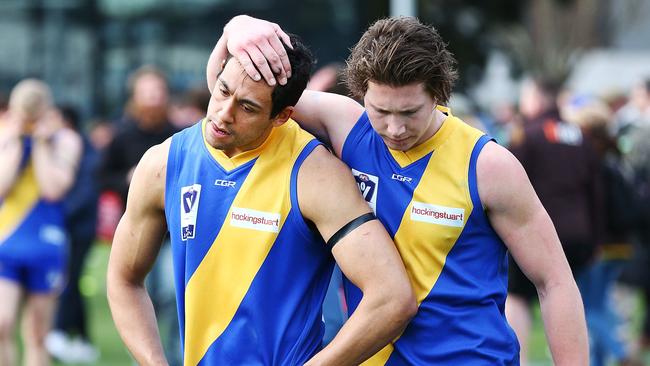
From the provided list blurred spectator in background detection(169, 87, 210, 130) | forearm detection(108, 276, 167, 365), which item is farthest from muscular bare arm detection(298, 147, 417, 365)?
blurred spectator in background detection(169, 87, 210, 130)

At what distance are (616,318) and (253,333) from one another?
20.5ft

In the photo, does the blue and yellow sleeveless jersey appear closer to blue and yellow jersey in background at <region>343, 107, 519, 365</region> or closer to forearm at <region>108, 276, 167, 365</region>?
forearm at <region>108, 276, 167, 365</region>

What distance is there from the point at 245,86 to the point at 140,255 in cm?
70

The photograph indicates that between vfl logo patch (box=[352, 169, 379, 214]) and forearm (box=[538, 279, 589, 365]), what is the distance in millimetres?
597

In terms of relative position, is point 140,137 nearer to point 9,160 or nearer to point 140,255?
point 9,160

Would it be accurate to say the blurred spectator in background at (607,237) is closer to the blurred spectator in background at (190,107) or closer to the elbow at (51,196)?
the blurred spectator in background at (190,107)

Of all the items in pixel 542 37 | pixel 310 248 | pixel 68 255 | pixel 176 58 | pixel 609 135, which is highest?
pixel 310 248

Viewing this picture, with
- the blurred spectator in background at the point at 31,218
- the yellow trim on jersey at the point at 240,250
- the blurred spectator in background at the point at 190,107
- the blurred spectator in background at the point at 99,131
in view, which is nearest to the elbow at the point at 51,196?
the blurred spectator in background at the point at 31,218

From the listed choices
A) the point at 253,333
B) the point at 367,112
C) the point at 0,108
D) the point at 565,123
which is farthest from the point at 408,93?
the point at 0,108

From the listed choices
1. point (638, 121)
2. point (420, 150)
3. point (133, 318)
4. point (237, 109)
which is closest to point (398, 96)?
point (420, 150)

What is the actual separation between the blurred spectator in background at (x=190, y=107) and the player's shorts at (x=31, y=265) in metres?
1.47

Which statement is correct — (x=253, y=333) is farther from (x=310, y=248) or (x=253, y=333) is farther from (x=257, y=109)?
(x=257, y=109)

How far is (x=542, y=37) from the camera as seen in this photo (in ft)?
101

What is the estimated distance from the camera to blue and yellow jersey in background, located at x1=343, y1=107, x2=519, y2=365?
382 cm
